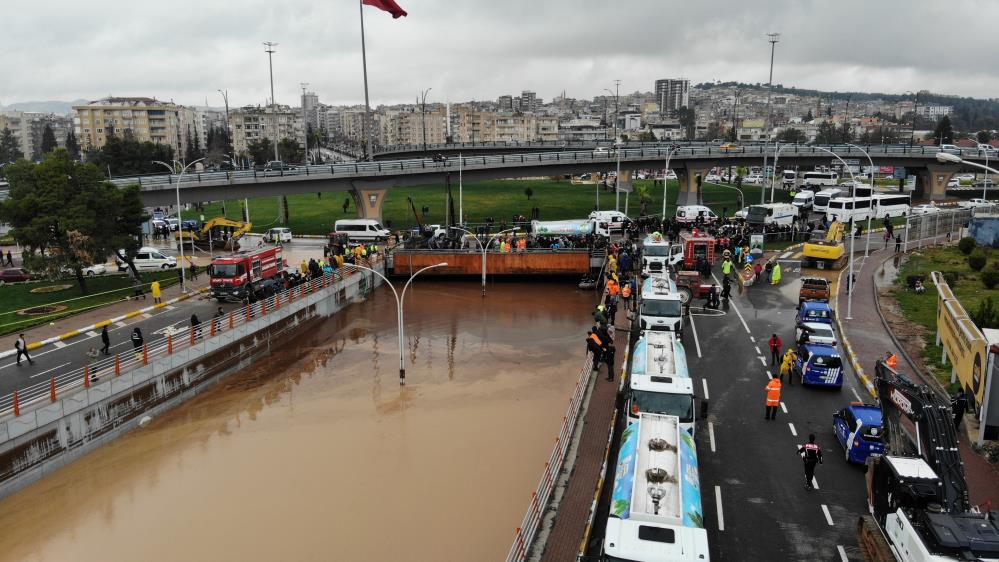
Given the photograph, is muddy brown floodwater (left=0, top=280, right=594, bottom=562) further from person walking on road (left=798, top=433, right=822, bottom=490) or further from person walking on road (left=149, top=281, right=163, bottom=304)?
person walking on road (left=149, top=281, right=163, bottom=304)

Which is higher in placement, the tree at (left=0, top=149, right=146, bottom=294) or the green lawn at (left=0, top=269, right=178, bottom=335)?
the tree at (left=0, top=149, right=146, bottom=294)

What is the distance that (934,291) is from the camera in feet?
120

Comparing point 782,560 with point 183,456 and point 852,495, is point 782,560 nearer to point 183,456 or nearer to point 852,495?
point 852,495

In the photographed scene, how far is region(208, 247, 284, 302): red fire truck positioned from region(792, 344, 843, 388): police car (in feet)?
81.9

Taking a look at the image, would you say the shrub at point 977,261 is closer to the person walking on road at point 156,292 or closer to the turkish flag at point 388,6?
the turkish flag at point 388,6

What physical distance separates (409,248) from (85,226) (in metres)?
19.5

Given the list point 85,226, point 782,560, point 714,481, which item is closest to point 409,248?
point 85,226

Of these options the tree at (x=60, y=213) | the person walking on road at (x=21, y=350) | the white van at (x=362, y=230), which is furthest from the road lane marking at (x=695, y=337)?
the white van at (x=362, y=230)

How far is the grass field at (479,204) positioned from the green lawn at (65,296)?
86.2ft

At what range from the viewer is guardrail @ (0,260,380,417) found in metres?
21.2

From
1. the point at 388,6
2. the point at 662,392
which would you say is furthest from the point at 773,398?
the point at 388,6

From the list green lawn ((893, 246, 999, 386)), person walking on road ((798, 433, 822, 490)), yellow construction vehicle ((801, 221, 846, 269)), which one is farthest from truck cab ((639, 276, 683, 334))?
yellow construction vehicle ((801, 221, 846, 269))

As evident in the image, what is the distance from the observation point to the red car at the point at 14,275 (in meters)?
43.3

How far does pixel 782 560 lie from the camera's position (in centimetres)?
1427
